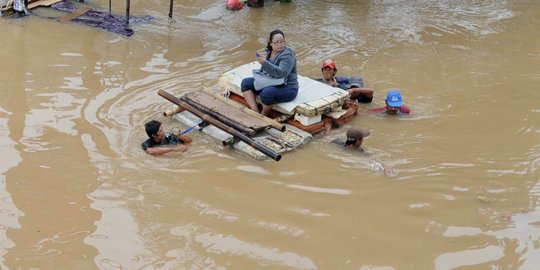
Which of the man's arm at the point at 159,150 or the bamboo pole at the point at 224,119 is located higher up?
the bamboo pole at the point at 224,119

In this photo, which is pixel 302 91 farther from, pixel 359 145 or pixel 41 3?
pixel 41 3

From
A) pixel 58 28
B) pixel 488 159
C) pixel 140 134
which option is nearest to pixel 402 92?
pixel 488 159

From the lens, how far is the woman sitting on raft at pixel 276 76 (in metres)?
6.14

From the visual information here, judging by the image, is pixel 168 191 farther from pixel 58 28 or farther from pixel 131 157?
pixel 58 28

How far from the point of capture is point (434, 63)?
28.8ft

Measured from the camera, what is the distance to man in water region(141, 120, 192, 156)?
562 cm

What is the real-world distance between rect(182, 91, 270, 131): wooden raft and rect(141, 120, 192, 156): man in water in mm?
474

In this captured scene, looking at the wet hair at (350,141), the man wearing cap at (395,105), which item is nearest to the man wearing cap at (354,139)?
the wet hair at (350,141)

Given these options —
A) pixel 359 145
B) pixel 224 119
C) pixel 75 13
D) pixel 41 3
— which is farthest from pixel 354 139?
pixel 41 3

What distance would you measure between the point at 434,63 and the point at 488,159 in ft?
10.4

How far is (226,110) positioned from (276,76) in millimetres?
646

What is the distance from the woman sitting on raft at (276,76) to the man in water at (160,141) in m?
0.93

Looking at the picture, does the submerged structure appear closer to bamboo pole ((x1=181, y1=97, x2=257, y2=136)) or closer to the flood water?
bamboo pole ((x1=181, y1=97, x2=257, y2=136))

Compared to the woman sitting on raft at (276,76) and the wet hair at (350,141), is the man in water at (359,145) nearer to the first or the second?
the wet hair at (350,141)
